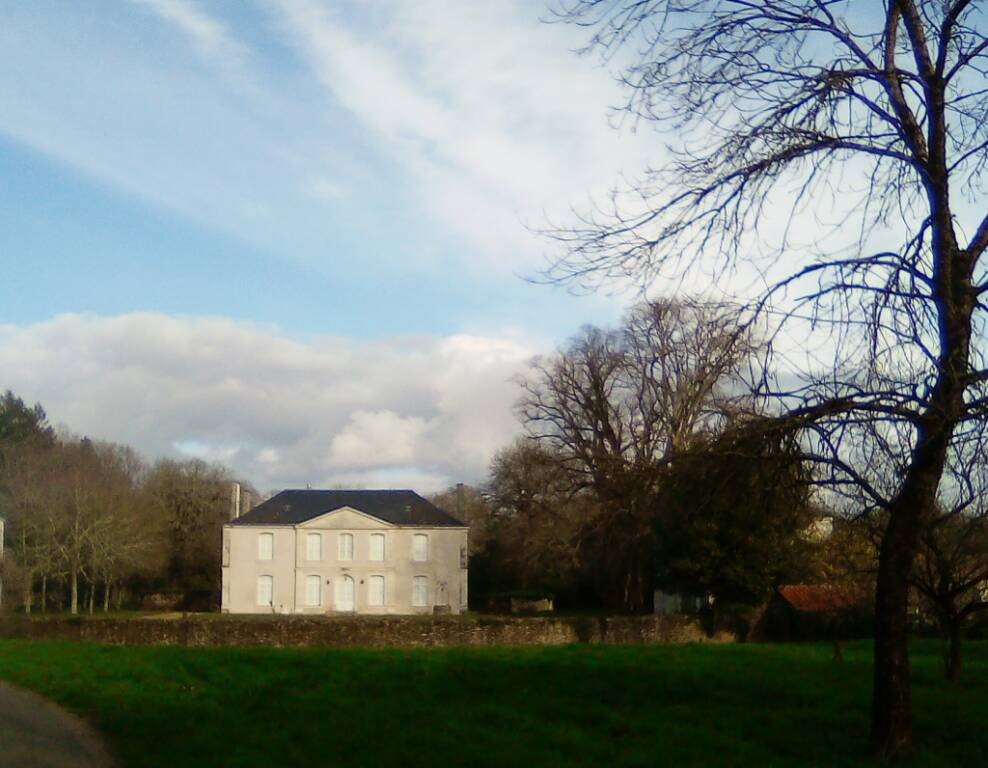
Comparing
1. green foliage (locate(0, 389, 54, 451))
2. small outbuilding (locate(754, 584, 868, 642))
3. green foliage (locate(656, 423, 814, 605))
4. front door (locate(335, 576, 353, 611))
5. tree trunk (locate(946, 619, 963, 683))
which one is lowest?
front door (locate(335, 576, 353, 611))

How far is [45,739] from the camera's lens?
12.6 m

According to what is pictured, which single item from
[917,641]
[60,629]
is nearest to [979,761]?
[917,641]

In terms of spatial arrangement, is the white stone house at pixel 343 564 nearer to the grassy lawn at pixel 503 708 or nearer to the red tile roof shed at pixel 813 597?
the red tile roof shed at pixel 813 597

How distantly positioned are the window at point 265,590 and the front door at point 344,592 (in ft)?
12.3

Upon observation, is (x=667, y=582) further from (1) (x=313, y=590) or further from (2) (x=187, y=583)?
(2) (x=187, y=583)

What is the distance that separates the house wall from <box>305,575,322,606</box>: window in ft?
0.57

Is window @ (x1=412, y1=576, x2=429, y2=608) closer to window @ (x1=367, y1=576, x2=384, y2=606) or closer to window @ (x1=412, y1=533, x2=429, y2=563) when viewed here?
window @ (x1=412, y1=533, x2=429, y2=563)

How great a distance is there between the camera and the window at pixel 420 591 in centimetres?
6222

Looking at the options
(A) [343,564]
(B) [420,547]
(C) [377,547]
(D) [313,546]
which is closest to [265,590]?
(D) [313,546]

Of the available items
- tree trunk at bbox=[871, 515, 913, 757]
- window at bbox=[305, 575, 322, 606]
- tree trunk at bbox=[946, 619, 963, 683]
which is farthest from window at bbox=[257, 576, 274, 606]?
tree trunk at bbox=[871, 515, 913, 757]

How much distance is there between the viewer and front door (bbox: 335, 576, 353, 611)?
61906 millimetres

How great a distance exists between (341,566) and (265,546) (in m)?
4.54

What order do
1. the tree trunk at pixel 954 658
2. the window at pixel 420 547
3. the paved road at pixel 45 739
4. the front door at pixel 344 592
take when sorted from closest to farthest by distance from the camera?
the paved road at pixel 45 739 < the tree trunk at pixel 954 658 < the front door at pixel 344 592 < the window at pixel 420 547

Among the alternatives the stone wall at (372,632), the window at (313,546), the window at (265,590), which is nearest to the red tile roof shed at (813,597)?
the stone wall at (372,632)
